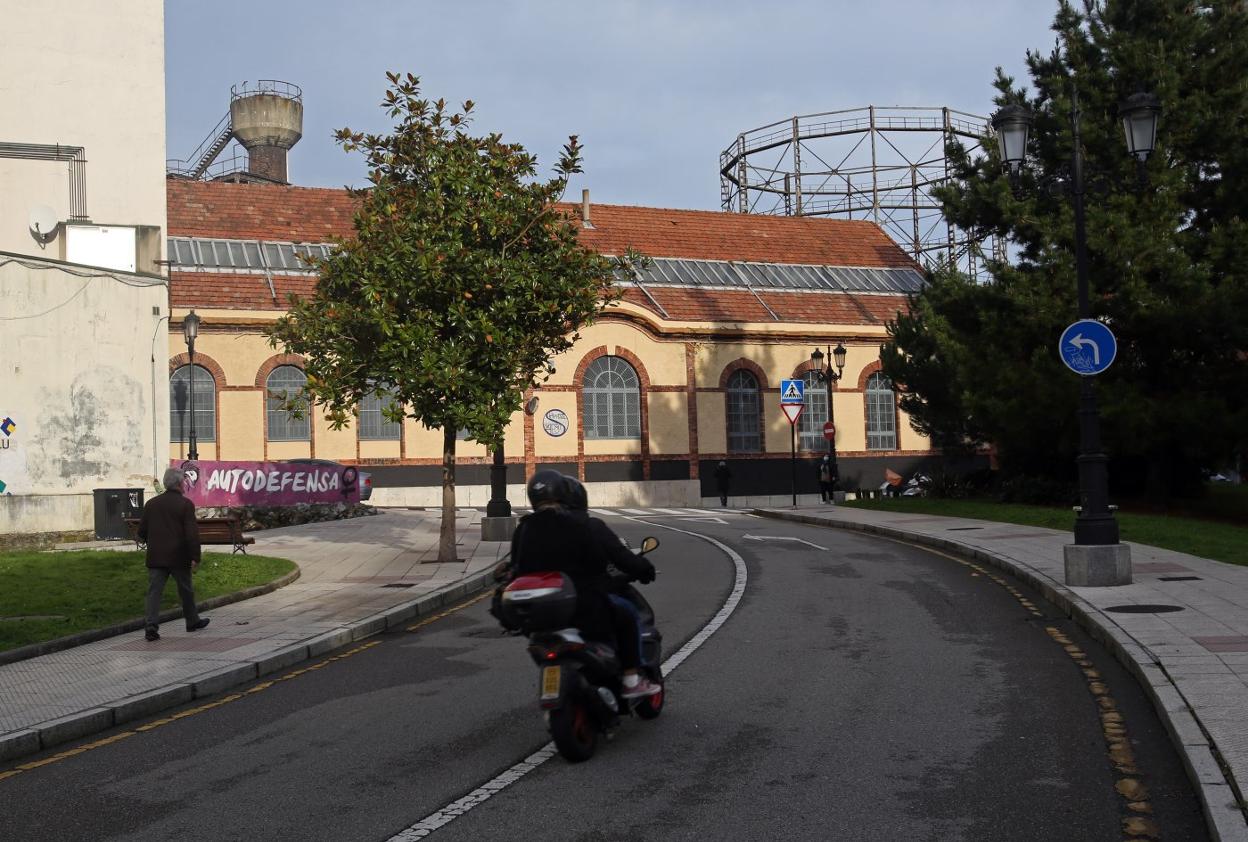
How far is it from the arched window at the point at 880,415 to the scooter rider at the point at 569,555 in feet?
135

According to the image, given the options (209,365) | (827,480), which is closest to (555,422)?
(827,480)

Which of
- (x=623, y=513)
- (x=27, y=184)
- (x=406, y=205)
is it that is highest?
(x=27, y=184)

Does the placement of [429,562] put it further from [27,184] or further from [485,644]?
[27,184]

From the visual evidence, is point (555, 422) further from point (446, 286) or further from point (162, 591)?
point (162, 591)

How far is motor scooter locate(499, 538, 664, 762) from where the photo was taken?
6754 millimetres

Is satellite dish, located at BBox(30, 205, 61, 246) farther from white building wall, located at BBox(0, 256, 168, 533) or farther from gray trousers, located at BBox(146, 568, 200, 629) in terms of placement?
gray trousers, located at BBox(146, 568, 200, 629)

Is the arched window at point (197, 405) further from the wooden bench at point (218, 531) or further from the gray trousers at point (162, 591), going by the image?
the gray trousers at point (162, 591)

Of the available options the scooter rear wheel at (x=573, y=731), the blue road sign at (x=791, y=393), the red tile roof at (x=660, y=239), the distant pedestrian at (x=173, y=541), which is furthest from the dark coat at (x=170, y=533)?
the red tile roof at (x=660, y=239)

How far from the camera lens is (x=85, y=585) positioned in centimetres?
1581

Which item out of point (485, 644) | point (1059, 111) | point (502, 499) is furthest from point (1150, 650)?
point (1059, 111)

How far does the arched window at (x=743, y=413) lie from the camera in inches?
1805

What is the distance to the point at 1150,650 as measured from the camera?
30.9 ft

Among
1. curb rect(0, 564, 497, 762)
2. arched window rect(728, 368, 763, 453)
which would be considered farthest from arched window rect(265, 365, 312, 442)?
curb rect(0, 564, 497, 762)

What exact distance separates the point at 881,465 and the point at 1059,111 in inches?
833
